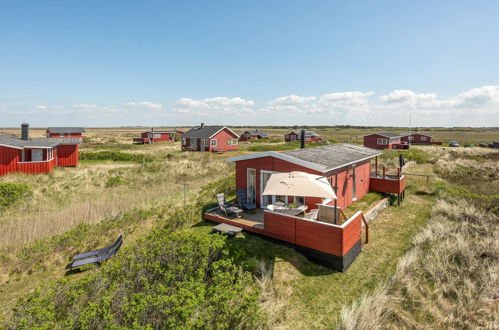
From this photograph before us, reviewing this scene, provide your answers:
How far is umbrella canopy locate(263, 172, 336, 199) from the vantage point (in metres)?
8.48

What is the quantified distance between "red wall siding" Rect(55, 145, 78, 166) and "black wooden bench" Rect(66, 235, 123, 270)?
25.2 meters

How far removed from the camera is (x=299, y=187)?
8781 mm

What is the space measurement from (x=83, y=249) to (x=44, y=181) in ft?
51.6

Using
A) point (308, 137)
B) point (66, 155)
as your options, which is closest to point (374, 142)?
point (308, 137)

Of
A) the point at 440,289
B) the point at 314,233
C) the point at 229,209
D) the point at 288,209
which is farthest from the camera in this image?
the point at 229,209

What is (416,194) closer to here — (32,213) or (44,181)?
(32,213)

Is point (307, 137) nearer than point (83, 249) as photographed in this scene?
No

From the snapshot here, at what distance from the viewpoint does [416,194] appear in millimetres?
19047

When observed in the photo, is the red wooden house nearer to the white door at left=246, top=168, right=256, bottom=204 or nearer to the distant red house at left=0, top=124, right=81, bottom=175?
the white door at left=246, top=168, right=256, bottom=204

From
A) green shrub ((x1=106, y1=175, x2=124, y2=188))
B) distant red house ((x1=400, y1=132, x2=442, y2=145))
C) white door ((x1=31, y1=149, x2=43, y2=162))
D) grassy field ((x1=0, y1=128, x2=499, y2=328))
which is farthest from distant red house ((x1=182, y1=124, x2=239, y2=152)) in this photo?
distant red house ((x1=400, y1=132, x2=442, y2=145))

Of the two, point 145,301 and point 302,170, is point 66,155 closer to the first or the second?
point 302,170

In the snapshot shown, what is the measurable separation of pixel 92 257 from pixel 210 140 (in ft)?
119

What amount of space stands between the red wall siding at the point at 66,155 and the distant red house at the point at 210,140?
20.1 m

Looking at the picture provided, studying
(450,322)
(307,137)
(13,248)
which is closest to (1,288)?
(13,248)
